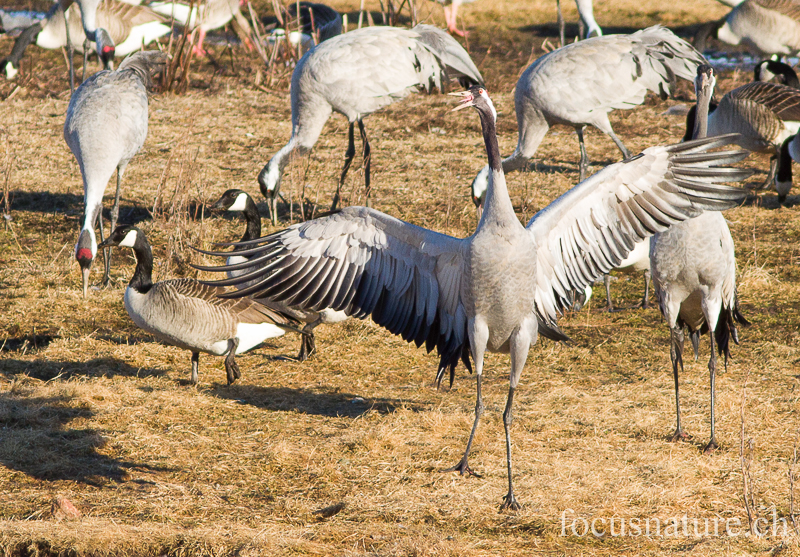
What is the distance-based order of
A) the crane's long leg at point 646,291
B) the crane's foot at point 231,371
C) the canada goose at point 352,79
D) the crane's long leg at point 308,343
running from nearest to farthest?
the crane's foot at point 231,371 < the crane's long leg at point 308,343 < the crane's long leg at point 646,291 < the canada goose at point 352,79

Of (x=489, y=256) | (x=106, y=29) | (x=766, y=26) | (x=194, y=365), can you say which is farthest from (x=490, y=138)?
(x=106, y=29)

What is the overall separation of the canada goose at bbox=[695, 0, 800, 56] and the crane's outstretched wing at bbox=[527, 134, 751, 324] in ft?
28.2

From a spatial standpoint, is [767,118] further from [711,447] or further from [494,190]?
[494,190]

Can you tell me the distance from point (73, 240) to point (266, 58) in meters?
5.58

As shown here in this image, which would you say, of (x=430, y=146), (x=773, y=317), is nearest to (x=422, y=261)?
(x=773, y=317)

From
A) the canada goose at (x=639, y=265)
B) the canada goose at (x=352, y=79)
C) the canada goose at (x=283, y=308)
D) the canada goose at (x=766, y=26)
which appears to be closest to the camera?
the canada goose at (x=283, y=308)

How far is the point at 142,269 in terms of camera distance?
18.5 feet

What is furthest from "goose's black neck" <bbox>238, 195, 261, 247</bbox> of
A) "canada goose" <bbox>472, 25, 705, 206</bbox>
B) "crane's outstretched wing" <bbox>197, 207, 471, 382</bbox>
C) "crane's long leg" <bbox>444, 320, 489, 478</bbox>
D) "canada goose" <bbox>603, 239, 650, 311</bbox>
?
"crane's long leg" <bbox>444, 320, 489, 478</bbox>

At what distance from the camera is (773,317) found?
6430 mm

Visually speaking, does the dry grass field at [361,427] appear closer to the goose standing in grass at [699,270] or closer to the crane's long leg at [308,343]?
the crane's long leg at [308,343]

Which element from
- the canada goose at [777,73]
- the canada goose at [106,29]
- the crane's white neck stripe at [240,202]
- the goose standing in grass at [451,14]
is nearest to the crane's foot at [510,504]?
the crane's white neck stripe at [240,202]

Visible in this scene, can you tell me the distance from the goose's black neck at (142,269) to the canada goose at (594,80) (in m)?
3.22

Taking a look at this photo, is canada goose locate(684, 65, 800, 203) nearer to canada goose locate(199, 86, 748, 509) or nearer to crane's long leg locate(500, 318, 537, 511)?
canada goose locate(199, 86, 748, 509)

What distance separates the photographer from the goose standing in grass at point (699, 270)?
4.62m
